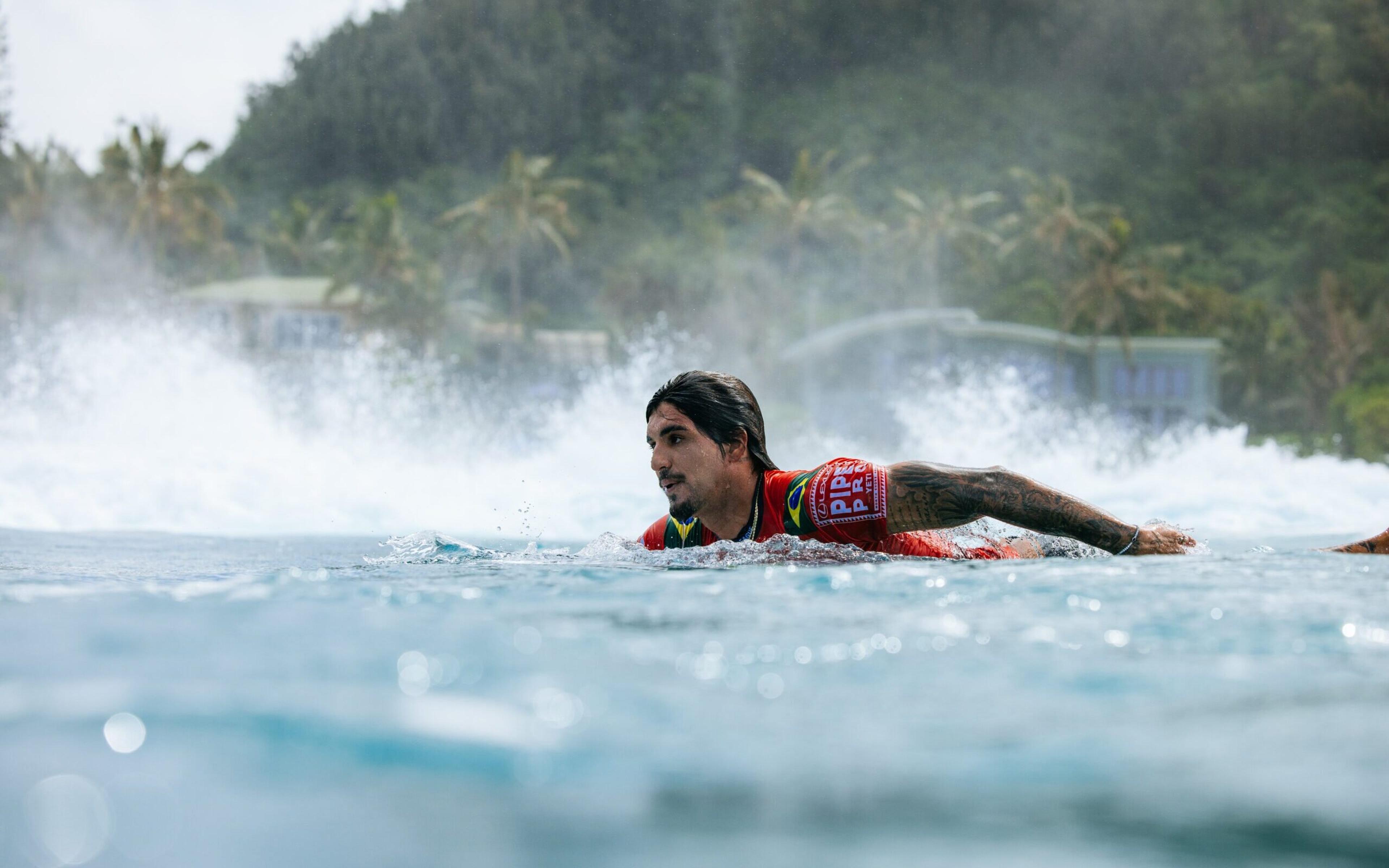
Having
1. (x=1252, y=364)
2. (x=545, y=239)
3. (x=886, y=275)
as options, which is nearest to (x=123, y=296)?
(x=545, y=239)

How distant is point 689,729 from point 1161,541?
8.53 ft

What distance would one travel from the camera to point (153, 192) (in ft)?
167

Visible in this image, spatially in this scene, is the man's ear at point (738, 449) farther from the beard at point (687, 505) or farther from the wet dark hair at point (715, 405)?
the beard at point (687, 505)

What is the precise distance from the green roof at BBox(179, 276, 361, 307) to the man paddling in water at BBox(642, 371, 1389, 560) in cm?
4774

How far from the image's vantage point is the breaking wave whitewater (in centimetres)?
1161

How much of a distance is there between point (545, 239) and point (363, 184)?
17.0 m

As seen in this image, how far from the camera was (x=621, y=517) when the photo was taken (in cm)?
1266

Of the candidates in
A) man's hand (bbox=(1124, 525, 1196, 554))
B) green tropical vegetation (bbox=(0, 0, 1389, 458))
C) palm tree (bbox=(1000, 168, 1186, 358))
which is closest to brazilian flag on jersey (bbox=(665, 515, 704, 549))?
man's hand (bbox=(1124, 525, 1196, 554))

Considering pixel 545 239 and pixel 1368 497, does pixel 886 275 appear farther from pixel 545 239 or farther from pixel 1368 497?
pixel 1368 497

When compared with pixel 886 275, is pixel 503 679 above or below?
below

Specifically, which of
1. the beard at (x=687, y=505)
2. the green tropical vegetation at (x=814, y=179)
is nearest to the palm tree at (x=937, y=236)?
the green tropical vegetation at (x=814, y=179)

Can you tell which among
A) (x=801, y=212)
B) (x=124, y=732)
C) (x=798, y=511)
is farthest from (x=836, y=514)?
(x=801, y=212)

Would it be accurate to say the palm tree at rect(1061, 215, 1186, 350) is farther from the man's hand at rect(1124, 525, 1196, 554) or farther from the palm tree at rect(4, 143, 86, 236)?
the man's hand at rect(1124, 525, 1196, 554)

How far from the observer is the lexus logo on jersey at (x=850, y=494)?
3.99m
